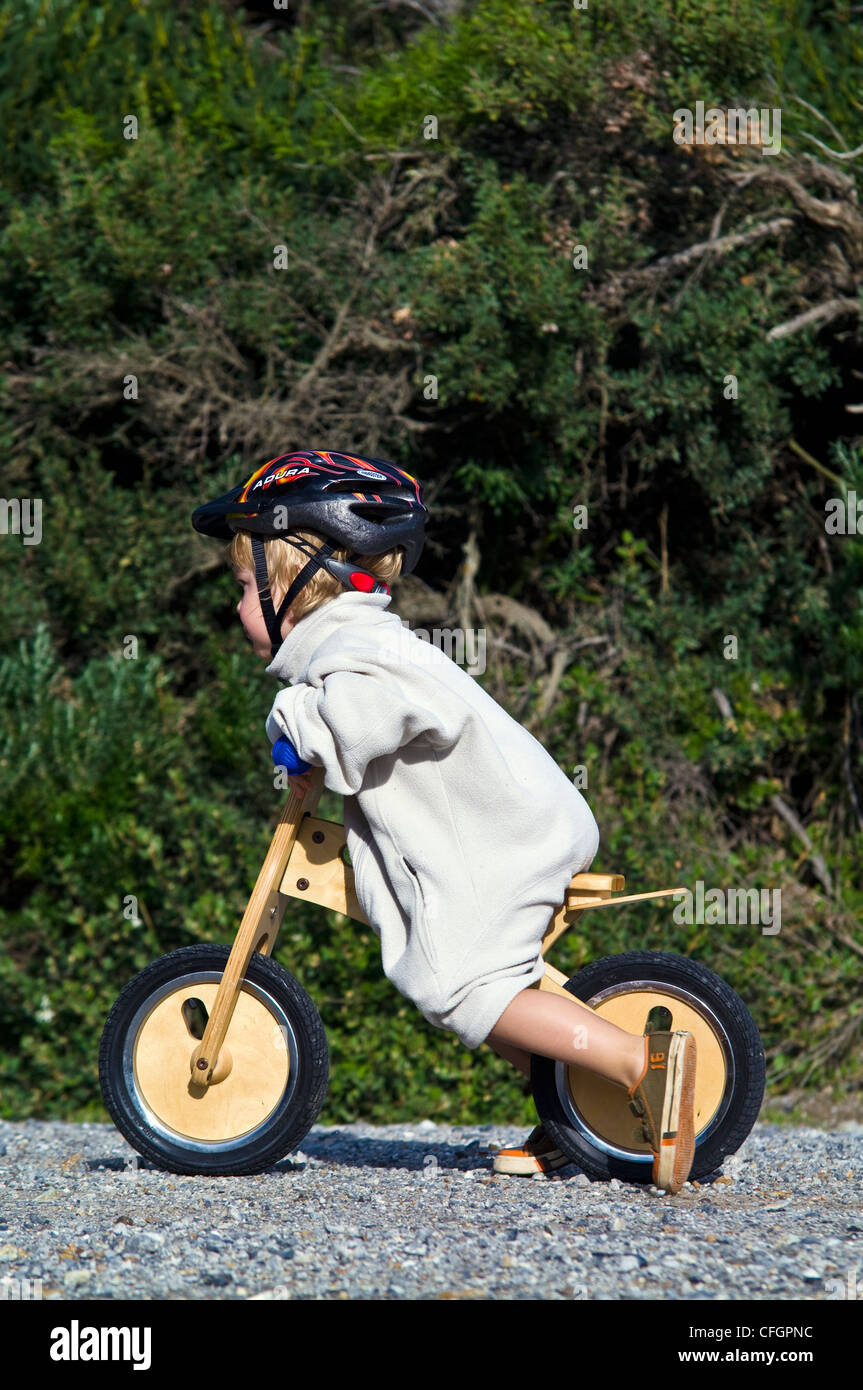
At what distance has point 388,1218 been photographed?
272 cm

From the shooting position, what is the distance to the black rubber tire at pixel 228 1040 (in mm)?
3256

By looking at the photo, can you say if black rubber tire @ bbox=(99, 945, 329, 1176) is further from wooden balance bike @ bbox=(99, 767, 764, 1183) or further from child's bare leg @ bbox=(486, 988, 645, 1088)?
child's bare leg @ bbox=(486, 988, 645, 1088)

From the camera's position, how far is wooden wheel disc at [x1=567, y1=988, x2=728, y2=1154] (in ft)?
10.3

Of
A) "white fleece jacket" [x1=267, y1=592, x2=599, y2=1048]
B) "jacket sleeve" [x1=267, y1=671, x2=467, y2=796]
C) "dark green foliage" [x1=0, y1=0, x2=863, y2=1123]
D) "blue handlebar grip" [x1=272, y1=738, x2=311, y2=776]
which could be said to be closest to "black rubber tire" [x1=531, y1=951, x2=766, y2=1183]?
"white fleece jacket" [x1=267, y1=592, x2=599, y2=1048]

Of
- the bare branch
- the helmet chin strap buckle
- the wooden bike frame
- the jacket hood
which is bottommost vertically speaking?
the wooden bike frame

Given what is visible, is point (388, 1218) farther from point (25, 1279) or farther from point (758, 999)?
point (758, 999)

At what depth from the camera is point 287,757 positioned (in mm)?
3047

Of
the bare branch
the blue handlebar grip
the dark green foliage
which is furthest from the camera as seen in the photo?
the bare branch

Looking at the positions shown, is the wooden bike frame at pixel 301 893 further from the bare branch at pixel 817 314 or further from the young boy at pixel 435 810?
the bare branch at pixel 817 314

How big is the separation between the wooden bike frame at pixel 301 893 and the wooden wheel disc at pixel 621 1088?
17 centimetres

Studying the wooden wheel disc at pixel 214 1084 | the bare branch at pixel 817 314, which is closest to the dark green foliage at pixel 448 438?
the bare branch at pixel 817 314

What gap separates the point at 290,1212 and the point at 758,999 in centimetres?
364

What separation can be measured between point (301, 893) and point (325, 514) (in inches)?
37.4

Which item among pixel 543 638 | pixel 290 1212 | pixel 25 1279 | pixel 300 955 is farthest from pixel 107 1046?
pixel 543 638
